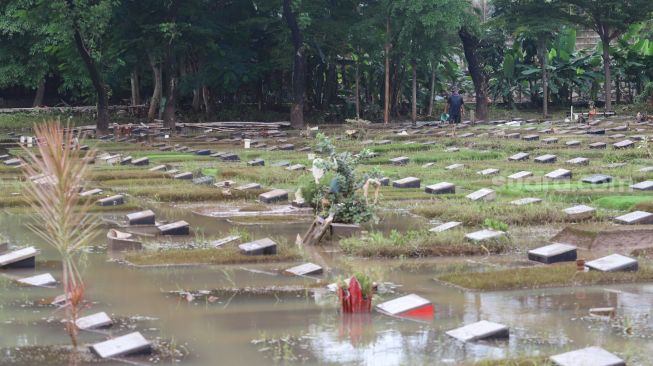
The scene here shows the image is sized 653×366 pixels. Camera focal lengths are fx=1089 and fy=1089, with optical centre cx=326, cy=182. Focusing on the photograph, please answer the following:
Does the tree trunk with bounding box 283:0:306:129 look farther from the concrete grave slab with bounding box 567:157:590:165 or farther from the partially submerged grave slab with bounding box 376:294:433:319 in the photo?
the partially submerged grave slab with bounding box 376:294:433:319

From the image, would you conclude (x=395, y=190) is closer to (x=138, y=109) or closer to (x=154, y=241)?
(x=154, y=241)

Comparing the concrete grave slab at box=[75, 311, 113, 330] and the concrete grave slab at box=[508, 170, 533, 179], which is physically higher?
the concrete grave slab at box=[75, 311, 113, 330]

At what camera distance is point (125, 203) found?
15.6m

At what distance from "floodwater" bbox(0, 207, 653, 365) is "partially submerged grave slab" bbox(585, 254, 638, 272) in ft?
1.32

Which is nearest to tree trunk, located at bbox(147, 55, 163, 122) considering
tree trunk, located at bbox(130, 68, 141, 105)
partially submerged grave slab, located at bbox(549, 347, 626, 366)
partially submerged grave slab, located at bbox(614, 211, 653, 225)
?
tree trunk, located at bbox(130, 68, 141, 105)

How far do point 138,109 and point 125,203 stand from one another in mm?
22624

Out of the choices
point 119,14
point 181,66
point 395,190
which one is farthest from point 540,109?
point 395,190

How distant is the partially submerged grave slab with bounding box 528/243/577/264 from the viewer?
A: 33.2 feet

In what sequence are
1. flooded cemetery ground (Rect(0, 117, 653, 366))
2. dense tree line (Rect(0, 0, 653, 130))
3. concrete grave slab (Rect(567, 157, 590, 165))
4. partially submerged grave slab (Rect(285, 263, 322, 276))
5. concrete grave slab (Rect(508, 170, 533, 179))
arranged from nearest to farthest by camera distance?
flooded cemetery ground (Rect(0, 117, 653, 366)), partially submerged grave slab (Rect(285, 263, 322, 276)), concrete grave slab (Rect(508, 170, 533, 179)), concrete grave slab (Rect(567, 157, 590, 165)), dense tree line (Rect(0, 0, 653, 130))

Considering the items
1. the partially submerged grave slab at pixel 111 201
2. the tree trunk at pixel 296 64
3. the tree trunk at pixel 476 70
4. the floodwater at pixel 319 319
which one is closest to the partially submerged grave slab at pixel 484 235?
the floodwater at pixel 319 319

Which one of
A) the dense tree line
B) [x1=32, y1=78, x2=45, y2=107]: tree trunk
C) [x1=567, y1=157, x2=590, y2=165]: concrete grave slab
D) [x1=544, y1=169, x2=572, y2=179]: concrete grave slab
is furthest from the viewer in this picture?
[x1=32, y1=78, x2=45, y2=107]: tree trunk

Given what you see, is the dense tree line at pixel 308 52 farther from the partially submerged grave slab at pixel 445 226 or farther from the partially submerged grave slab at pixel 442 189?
the partially submerged grave slab at pixel 445 226

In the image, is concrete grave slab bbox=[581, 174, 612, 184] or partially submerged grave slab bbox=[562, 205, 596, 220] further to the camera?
concrete grave slab bbox=[581, 174, 612, 184]

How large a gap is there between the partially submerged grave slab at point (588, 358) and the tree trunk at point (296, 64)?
24956 millimetres
